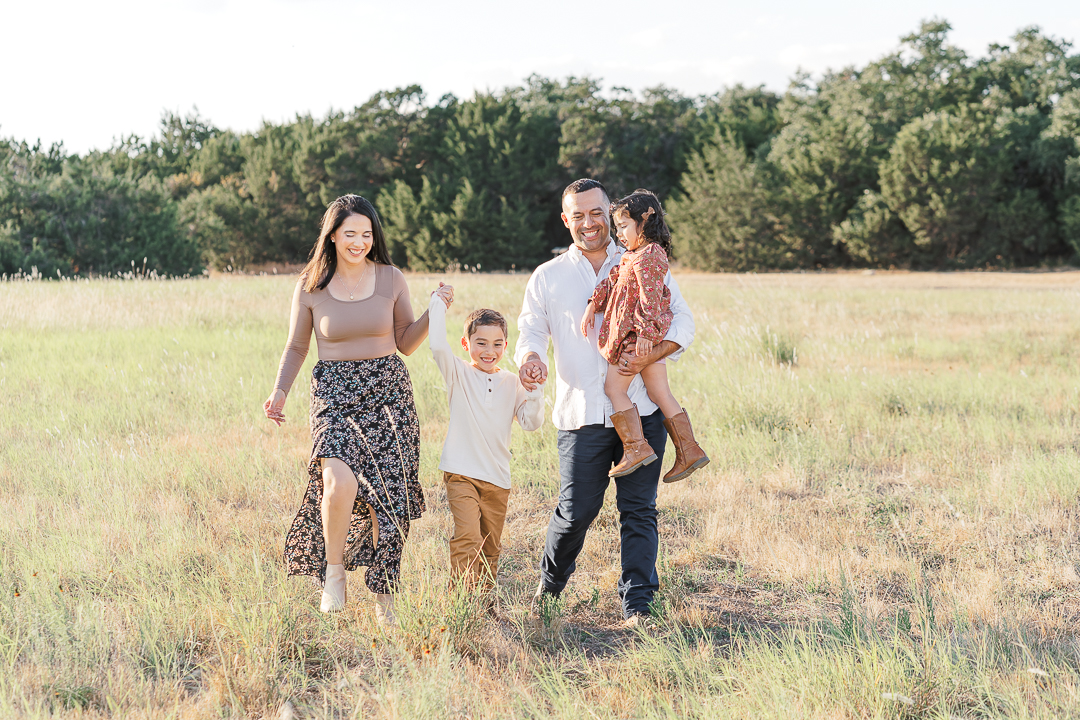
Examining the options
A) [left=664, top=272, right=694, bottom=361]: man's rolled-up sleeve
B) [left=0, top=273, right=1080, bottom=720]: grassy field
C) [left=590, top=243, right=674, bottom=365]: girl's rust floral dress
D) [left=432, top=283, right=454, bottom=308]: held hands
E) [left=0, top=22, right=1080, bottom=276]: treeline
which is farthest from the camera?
[left=0, top=22, right=1080, bottom=276]: treeline

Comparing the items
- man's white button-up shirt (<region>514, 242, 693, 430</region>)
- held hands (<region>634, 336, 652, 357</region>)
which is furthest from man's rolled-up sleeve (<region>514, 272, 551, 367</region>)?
held hands (<region>634, 336, 652, 357</region>)

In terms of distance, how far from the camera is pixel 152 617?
3.26m

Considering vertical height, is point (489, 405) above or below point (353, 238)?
below

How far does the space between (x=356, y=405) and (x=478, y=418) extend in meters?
0.55

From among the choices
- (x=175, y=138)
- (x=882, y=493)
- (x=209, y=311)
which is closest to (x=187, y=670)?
(x=882, y=493)

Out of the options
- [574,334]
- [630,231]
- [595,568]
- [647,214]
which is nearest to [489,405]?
[574,334]

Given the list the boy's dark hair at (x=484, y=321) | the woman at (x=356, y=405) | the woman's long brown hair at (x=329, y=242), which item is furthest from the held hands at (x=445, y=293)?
the woman's long brown hair at (x=329, y=242)

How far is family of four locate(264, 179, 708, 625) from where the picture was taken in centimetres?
334

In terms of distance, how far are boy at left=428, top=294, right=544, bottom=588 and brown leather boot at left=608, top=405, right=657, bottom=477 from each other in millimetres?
377

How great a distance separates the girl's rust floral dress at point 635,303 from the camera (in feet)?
10.6

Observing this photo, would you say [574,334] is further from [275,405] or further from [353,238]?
[275,405]

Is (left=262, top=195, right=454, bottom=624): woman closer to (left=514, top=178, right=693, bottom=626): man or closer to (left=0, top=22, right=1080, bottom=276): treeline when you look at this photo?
(left=514, top=178, right=693, bottom=626): man

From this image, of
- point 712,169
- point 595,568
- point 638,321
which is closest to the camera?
point 638,321

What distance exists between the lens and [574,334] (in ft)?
11.5
